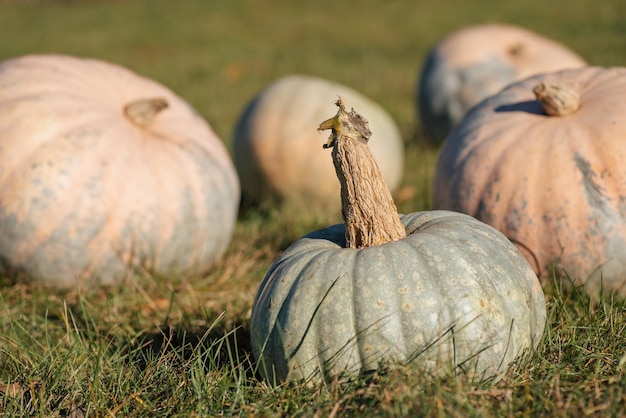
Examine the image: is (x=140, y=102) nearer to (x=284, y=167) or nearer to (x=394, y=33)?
(x=284, y=167)

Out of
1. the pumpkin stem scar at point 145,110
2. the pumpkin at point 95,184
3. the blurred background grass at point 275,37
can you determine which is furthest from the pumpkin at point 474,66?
the pumpkin stem scar at point 145,110

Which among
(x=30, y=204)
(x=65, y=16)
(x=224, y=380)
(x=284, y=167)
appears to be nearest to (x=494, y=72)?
(x=284, y=167)

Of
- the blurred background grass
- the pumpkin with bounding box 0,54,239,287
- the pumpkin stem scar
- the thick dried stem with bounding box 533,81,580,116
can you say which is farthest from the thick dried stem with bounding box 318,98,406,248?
the blurred background grass

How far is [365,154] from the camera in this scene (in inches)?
104

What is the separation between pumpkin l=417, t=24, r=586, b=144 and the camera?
20.6ft

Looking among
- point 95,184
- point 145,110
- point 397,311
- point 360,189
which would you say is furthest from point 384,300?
point 145,110

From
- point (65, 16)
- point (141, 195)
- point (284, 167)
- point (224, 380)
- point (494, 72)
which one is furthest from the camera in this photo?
point (65, 16)

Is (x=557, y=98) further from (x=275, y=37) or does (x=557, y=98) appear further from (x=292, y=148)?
(x=275, y=37)

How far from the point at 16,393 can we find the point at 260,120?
3.30m

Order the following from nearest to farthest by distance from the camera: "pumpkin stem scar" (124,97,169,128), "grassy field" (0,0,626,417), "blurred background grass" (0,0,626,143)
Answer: "grassy field" (0,0,626,417)
"pumpkin stem scar" (124,97,169,128)
"blurred background grass" (0,0,626,143)

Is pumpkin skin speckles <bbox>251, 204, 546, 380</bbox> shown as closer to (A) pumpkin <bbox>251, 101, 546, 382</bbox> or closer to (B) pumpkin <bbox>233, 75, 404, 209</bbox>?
(A) pumpkin <bbox>251, 101, 546, 382</bbox>

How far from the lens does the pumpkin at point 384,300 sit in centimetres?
239

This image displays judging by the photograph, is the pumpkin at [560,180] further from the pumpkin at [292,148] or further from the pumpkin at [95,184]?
the pumpkin at [292,148]

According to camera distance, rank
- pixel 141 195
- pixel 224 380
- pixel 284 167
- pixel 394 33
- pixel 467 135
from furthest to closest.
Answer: pixel 394 33 → pixel 284 167 → pixel 141 195 → pixel 467 135 → pixel 224 380
